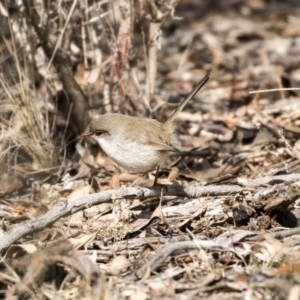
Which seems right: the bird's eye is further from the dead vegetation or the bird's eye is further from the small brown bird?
the dead vegetation

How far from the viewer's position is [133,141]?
549 centimetres

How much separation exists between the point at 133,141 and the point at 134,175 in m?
0.81

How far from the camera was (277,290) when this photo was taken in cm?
366

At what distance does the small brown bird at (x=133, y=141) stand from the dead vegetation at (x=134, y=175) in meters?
0.32

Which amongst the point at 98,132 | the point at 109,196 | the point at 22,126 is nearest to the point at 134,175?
the point at 98,132

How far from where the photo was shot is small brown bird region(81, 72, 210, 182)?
17.7 ft

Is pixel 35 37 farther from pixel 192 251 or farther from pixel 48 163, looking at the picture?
pixel 192 251

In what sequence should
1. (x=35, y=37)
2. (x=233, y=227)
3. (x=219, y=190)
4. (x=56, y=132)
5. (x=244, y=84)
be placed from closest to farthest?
(x=233, y=227) < (x=219, y=190) < (x=35, y=37) < (x=56, y=132) < (x=244, y=84)

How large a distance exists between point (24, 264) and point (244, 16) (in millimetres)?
7997

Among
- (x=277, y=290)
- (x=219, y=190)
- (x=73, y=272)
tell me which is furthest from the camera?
(x=219, y=190)

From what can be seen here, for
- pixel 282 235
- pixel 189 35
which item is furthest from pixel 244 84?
pixel 282 235

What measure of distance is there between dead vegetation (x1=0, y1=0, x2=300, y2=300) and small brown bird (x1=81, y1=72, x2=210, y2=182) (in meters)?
0.32

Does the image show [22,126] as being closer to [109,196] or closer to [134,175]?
[134,175]

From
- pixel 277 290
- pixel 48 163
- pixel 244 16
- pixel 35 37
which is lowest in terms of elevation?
pixel 244 16
